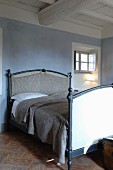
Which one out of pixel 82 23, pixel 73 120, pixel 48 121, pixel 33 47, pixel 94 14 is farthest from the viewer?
pixel 82 23

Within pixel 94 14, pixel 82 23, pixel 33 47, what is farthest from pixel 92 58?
pixel 33 47

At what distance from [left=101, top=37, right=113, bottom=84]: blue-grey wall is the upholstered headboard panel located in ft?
4.85

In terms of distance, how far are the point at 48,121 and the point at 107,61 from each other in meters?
3.67

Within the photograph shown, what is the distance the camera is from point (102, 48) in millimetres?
5668

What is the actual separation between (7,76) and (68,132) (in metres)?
2.16

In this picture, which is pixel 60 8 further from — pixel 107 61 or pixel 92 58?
pixel 92 58

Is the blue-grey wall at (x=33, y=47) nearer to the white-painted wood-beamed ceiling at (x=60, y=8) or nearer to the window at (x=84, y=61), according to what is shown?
the white-painted wood-beamed ceiling at (x=60, y=8)

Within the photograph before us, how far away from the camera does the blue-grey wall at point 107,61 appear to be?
543cm

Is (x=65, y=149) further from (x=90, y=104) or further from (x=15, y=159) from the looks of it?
(x=15, y=159)

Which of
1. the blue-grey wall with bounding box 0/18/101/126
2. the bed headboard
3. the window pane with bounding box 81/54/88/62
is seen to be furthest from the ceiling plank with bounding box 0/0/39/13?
the window pane with bounding box 81/54/88/62

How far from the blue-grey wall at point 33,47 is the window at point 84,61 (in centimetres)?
69

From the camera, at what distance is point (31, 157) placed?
269cm

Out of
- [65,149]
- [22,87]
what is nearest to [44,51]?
[22,87]

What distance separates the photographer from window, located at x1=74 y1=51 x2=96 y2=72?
570 centimetres
